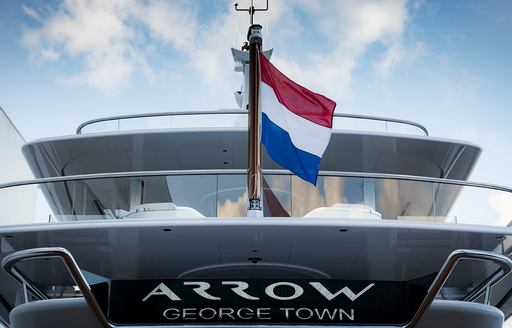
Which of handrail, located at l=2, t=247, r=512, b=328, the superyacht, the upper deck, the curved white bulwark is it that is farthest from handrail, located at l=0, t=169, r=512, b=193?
the upper deck

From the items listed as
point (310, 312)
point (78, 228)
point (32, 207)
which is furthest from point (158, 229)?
point (32, 207)

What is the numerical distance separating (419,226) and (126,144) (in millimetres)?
6151

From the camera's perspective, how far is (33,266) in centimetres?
1056

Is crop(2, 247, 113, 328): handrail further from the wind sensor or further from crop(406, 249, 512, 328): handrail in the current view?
crop(406, 249, 512, 328): handrail

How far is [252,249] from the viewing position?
9.89 metres

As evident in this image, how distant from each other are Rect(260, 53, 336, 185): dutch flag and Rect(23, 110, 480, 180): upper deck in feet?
A: 9.17

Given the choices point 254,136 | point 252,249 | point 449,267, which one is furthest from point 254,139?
point 449,267

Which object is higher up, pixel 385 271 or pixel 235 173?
pixel 235 173

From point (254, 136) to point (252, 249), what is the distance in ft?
4.70

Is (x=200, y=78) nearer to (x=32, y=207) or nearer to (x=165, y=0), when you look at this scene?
(x=165, y=0)

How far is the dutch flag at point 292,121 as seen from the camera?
33.9 feet

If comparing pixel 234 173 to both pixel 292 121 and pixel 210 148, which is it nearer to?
pixel 292 121

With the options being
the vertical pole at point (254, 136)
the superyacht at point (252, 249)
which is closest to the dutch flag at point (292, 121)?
the vertical pole at point (254, 136)

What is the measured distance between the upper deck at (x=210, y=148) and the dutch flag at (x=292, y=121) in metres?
2.79
